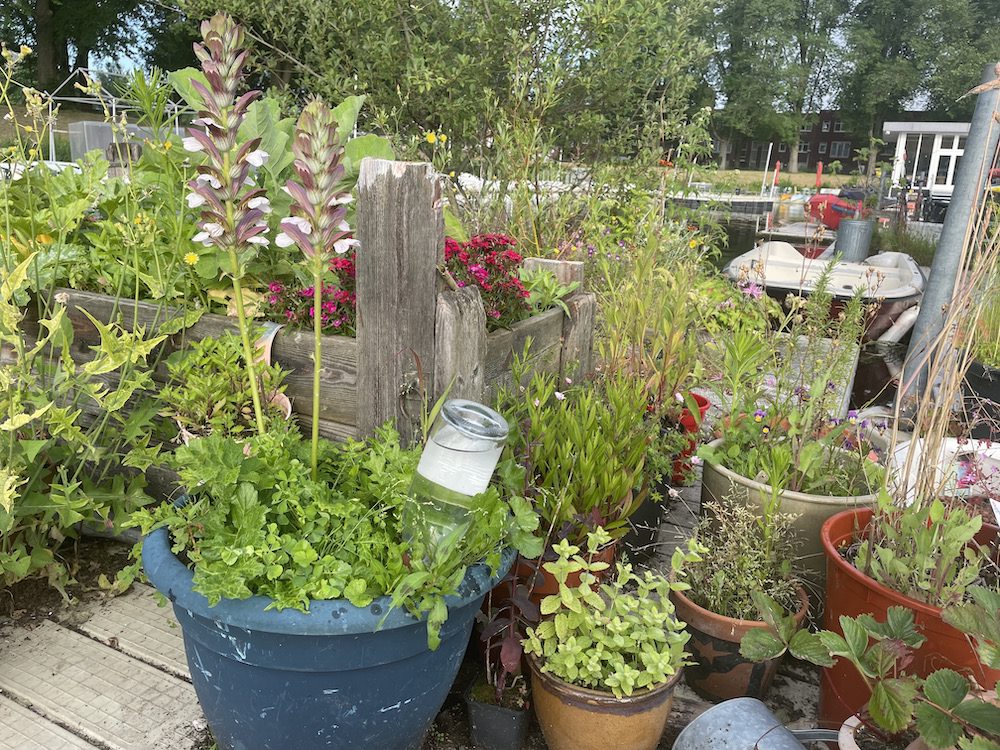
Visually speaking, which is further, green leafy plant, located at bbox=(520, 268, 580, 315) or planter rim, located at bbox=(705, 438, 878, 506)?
green leafy plant, located at bbox=(520, 268, 580, 315)

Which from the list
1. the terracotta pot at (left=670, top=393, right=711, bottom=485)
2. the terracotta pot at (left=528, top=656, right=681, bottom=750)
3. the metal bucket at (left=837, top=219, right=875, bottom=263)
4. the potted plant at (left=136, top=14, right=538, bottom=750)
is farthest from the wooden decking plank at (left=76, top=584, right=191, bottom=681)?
the metal bucket at (left=837, top=219, right=875, bottom=263)

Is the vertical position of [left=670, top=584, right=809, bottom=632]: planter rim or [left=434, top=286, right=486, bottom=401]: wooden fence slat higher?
[left=434, top=286, right=486, bottom=401]: wooden fence slat

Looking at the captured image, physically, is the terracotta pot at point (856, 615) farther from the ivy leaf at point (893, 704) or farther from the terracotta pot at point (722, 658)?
the ivy leaf at point (893, 704)

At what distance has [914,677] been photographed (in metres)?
1.34

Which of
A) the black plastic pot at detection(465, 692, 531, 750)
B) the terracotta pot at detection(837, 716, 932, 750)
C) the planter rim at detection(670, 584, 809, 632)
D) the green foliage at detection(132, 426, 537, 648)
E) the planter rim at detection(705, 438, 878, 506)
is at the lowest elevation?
the black plastic pot at detection(465, 692, 531, 750)

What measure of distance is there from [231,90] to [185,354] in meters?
1.08

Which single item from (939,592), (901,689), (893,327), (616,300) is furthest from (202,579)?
(893,327)

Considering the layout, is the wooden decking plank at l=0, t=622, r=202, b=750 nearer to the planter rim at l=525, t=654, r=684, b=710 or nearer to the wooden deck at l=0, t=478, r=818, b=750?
the wooden deck at l=0, t=478, r=818, b=750

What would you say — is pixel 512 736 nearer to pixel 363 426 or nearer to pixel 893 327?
pixel 363 426

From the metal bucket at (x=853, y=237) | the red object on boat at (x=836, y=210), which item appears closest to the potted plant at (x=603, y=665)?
Result: the metal bucket at (x=853, y=237)

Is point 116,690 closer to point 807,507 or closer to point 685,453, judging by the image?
point 807,507

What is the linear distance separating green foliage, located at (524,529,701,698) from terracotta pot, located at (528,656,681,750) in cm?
2

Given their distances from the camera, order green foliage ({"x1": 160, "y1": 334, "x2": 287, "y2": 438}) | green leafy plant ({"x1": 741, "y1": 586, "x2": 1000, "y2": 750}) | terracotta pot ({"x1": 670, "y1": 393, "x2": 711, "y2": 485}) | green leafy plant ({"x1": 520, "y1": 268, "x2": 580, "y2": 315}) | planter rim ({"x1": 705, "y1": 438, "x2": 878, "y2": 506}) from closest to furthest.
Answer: green leafy plant ({"x1": 741, "y1": 586, "x2": 1000, "y2": 750})
green foliage ({"x1": 160, "y1": 334, "x2": 287, "y2": 438})
planter rim ({"x1": 705, "y1": 438, "x2": 878, "y2": 506})
green leafy plant ({"x1": 520, "y1": 268, "x2": 580, "y2": 315})
terracotta pot ({"x1": 670, "y1": 393, "x2": 711, "y2": 485})

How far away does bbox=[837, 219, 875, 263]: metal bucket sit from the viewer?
34.4 feet
